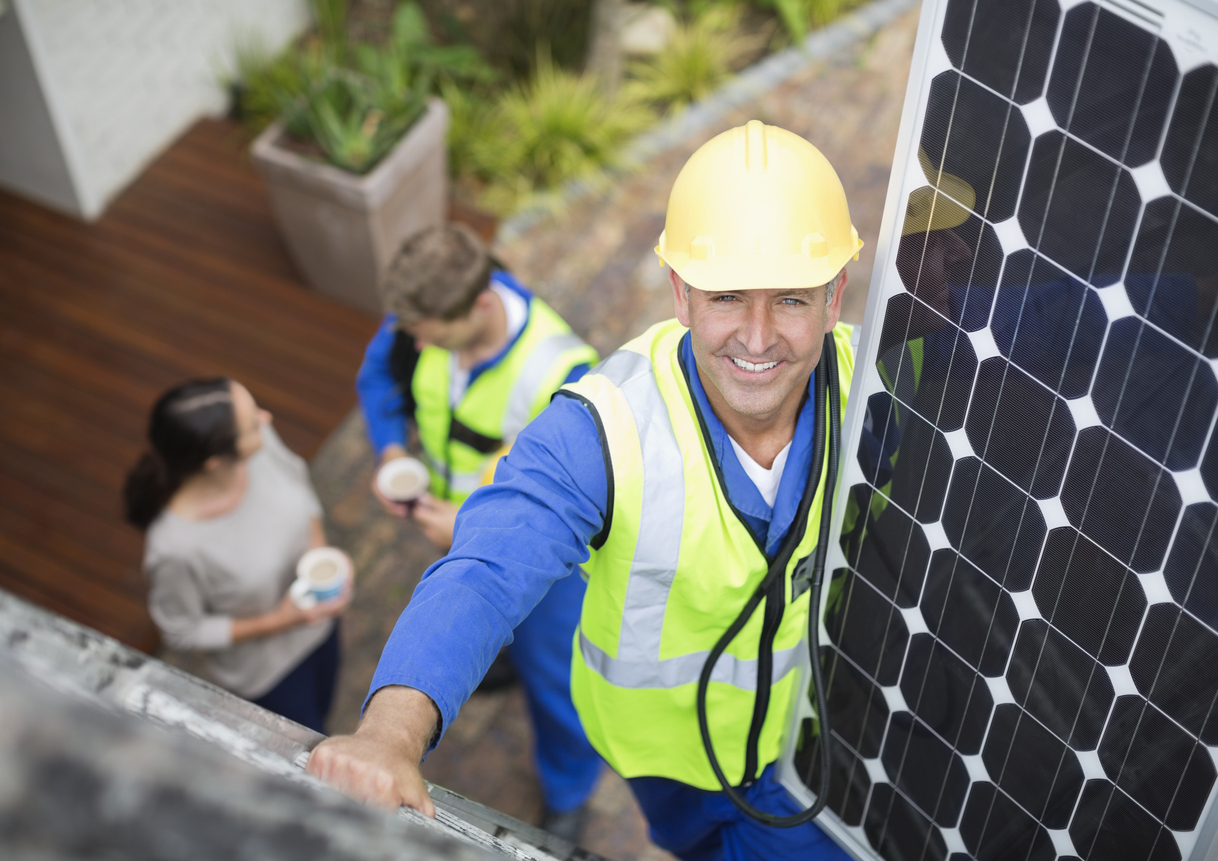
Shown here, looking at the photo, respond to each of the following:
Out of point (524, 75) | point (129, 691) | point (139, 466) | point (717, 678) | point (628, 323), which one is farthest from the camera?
point (524, 75)

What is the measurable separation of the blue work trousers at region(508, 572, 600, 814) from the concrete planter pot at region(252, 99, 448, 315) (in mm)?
2503

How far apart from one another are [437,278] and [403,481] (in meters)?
0.71

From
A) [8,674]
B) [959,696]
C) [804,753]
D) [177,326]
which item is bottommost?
[177,326]

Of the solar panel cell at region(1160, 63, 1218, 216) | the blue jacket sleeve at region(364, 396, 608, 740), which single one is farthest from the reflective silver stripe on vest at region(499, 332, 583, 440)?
the solar panel cell at region(1160, 63, 1218, 216)

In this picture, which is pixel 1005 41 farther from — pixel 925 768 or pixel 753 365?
pixel 925 768

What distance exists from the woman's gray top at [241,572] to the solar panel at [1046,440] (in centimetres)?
192

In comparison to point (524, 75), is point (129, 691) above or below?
above

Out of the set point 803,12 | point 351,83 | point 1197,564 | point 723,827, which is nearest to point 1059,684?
point 1197,564

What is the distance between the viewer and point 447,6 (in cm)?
754

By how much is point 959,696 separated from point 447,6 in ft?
21.8

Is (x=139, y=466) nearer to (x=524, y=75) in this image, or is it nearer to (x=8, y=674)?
(x=8, y=674)

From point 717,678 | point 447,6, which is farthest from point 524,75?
point 717,678

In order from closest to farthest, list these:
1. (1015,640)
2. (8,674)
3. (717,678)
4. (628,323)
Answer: (8,674) < (1015,640) < (717,678) < (628,323)

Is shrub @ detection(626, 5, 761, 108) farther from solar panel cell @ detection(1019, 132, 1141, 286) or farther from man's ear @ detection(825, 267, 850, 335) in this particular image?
solar panel cell @ detection(1019, 132, 1141, 286)
